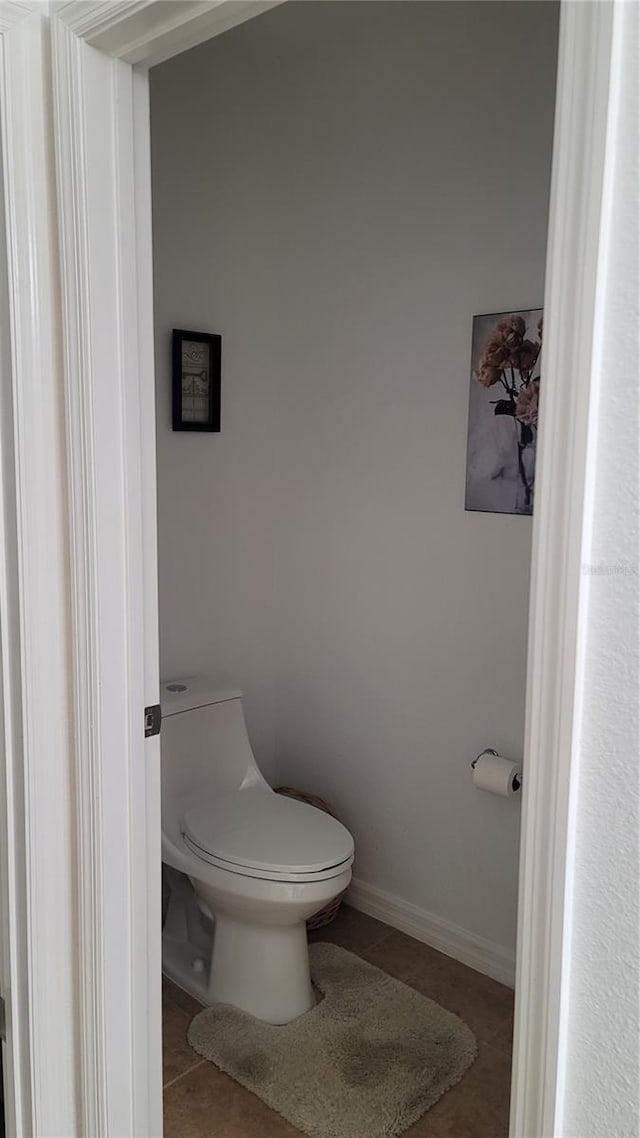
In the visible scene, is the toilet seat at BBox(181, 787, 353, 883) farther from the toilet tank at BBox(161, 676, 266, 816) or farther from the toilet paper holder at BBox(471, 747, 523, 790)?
the toilet paper holder at BBox(471, 747, 523, 790)

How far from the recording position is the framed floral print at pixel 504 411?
6.97ft

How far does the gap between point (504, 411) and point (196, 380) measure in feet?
2.92

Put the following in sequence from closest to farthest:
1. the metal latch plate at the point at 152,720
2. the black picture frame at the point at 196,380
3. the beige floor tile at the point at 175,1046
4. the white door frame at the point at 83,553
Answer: the white door frame at the point at 83,553 < the metal latch plate at the point at 152,720 < the beige floor tile at the point at 175,1046 < the black picture frame at the point at 196,380

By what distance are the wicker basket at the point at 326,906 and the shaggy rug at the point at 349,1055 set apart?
23 cm

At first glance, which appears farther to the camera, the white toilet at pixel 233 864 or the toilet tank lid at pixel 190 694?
the toilet tank lid at pixel 190 694

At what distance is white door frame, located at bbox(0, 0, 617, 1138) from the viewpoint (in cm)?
127

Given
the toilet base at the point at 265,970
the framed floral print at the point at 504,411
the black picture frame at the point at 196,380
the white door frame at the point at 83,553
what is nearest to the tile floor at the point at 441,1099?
the toilet base at the point at 265,970

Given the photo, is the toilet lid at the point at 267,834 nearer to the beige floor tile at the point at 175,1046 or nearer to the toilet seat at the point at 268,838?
the toilet seat at the point at 268,838

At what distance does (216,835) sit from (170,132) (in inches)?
73.0

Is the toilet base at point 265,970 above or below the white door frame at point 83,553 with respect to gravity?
below

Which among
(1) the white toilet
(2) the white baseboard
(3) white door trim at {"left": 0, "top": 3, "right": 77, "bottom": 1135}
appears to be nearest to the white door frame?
(3) white door trim at {"left": 0, "top": 3, "right": 77, "bottom": 1135}

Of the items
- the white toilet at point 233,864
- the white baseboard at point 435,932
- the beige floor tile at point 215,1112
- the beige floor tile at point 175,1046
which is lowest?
the beige floor tile at point 215,1112

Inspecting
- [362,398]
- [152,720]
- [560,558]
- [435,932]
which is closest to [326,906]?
[435,932]

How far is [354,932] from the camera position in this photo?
2.57m
